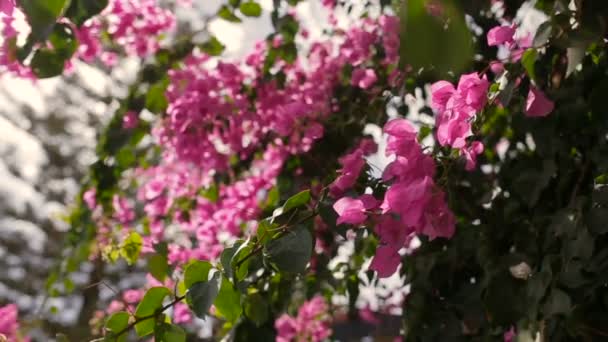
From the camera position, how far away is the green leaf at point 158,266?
95 centimetres

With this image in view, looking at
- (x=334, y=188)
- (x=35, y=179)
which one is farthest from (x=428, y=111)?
(x=35, y=179)

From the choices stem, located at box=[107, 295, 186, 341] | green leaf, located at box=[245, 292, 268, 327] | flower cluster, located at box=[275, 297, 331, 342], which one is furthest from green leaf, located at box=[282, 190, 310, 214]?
flower cluster, located at box=[275, 297, 331, 342]

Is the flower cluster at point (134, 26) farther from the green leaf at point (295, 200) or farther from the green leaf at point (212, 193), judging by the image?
the green leaf at point (295, 200)

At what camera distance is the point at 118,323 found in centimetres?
77

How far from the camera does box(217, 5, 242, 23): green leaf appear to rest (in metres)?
1.90

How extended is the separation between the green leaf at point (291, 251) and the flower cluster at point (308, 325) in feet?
6.64

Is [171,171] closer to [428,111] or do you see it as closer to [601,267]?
[428,111]

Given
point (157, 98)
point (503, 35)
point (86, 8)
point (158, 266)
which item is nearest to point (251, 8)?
point (157, 98)

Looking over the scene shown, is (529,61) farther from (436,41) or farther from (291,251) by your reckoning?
(436,41)

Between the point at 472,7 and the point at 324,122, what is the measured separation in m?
1.49

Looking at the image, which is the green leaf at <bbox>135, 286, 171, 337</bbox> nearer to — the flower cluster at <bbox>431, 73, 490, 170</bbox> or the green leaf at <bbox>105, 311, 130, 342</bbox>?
the green leaf at <bbox>105, 311, 130, 342</bbox>

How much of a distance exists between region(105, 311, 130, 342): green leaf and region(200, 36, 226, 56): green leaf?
1.37m

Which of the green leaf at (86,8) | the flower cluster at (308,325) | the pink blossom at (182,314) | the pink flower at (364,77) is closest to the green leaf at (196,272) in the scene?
the green leaf at (86,8)

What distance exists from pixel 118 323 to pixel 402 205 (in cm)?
33
